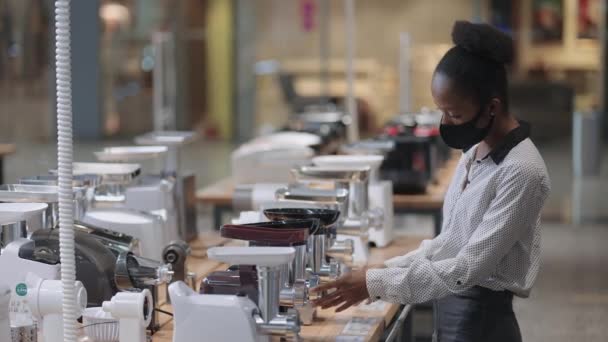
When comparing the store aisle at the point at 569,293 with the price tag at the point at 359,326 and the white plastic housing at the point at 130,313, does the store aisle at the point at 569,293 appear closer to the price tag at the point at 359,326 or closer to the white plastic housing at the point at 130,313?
the price tag at the point at 359,326

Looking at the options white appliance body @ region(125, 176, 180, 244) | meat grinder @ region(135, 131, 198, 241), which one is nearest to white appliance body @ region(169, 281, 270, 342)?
white appliance body @ region(125, 176, 180, 244)

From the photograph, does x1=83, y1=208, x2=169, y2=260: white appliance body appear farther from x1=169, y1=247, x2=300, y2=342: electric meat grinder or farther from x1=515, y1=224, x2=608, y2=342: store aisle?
x1=515, y1=224, x2=608, y2=342: store aisle

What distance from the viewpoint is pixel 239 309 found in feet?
7.16

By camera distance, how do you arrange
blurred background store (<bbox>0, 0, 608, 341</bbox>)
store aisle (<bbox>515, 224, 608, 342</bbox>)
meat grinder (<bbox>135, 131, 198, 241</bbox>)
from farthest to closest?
blurred background store (<bbox>0, 0, 608, 341</bbox>), store aisle (<bbox>515, 224, 608, 342</bbox>), meat grinder (<bbox>135, 131, 198, 241</bbox>)

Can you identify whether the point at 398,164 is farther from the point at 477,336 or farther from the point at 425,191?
the point at 477,336

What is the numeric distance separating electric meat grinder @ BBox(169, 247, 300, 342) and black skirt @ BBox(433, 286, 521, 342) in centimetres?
59

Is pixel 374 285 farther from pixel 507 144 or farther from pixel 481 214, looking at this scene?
pixel 507 144

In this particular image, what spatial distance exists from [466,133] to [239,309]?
700 mm

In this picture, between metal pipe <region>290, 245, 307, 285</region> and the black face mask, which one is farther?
the black face mask

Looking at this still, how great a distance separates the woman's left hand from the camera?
2417 mm

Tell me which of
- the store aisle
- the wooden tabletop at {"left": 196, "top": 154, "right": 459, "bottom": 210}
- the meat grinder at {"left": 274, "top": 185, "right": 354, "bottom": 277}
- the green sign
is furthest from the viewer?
the store aisle

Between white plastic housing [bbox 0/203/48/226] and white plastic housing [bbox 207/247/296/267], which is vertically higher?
white plastic housing [bbox 0/203/48/226]

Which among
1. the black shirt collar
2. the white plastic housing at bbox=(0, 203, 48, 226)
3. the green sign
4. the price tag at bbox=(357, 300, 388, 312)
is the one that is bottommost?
the price tag at bbox=(357, 300, 388, 312)

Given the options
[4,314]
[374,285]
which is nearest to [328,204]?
[374,285]
